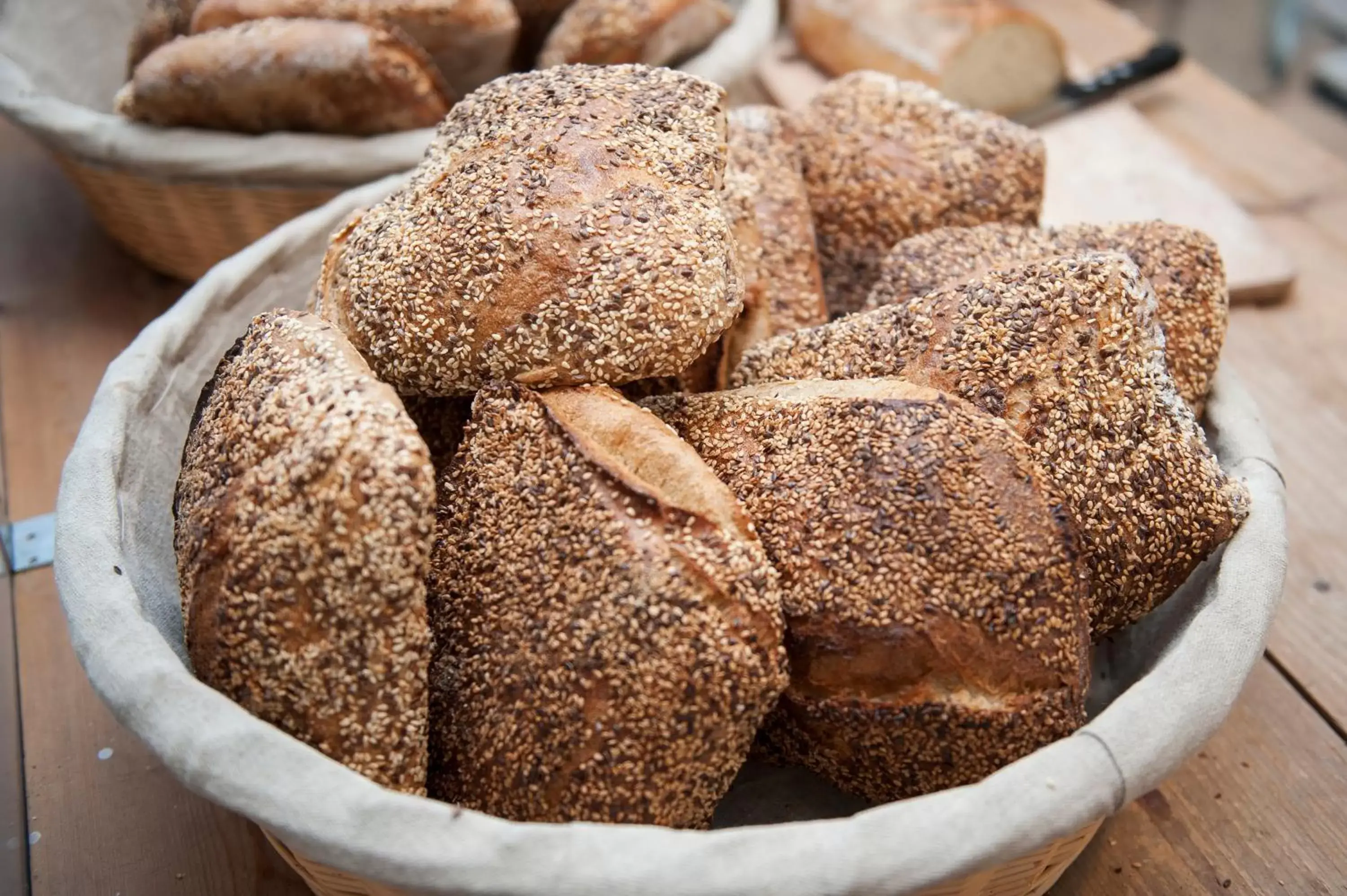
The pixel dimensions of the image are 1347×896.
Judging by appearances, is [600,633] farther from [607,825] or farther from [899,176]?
[899,176]

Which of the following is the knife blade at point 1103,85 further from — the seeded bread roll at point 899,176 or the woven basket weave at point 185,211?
the woven basket weave at point 185,211

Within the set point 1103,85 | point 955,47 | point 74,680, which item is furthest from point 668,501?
point 1103,85

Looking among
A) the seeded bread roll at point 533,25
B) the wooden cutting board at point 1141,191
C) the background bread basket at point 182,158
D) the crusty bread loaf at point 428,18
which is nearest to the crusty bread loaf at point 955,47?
the wooden cutting board at point 1141,191

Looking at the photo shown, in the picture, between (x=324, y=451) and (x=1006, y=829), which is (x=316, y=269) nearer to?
(x=324, y=451)

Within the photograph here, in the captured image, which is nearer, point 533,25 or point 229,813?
point 229,813

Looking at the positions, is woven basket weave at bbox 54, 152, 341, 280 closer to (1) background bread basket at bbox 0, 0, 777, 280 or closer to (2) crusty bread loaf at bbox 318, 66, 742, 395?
(1) background bread basket at bbox 0, 0, 777, 280

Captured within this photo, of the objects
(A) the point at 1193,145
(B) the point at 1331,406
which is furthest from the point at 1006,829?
(A) the point at 1193,145
